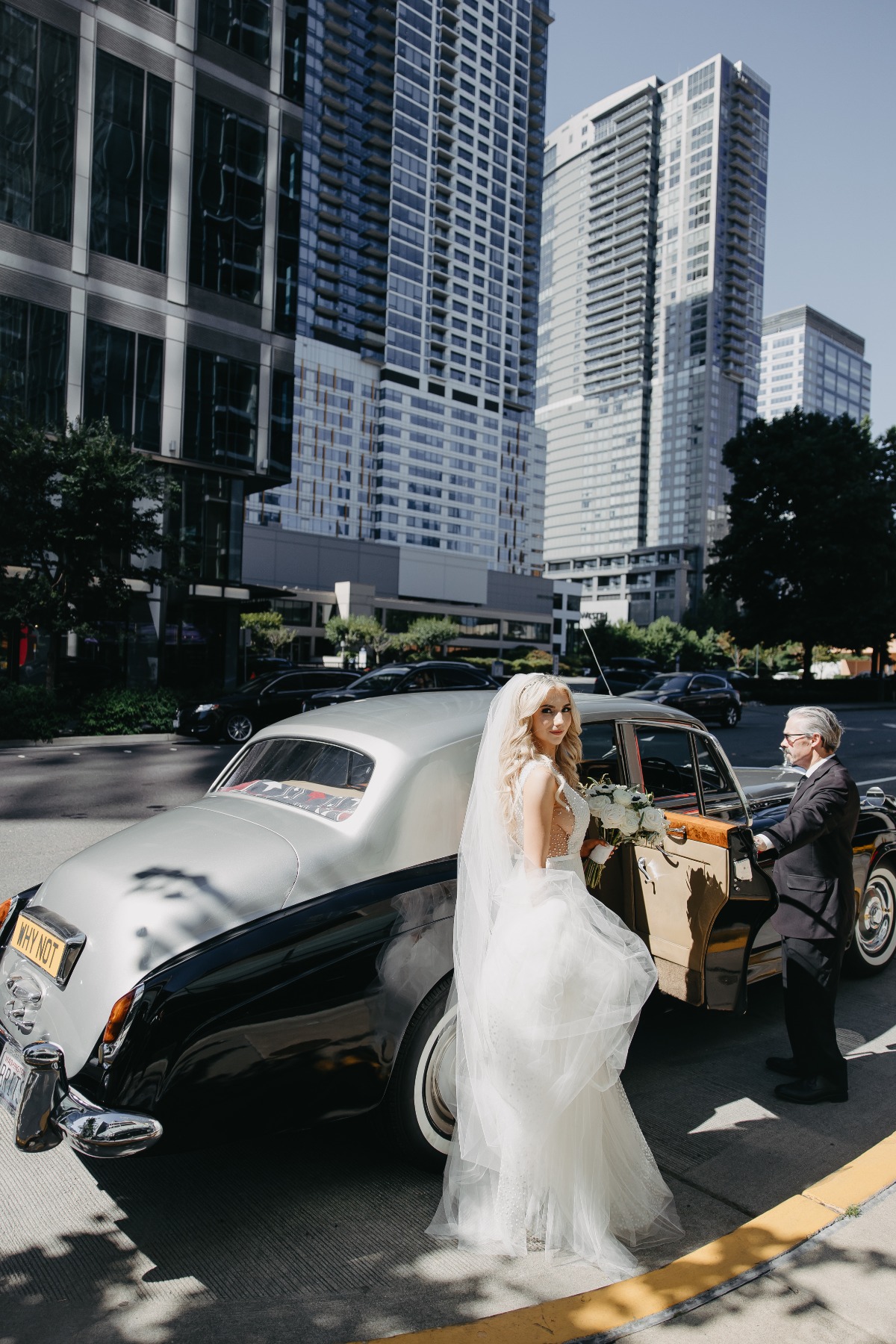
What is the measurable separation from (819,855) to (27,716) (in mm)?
17218

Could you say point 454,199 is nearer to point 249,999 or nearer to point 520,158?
point 520,158

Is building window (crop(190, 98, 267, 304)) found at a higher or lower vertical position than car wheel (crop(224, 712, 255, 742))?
higher

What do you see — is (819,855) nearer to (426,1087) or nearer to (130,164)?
(426,1087)

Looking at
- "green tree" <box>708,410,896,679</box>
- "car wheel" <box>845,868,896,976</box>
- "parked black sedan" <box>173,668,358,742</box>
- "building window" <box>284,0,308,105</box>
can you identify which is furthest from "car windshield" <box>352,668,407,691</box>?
"green tree" <box>708,410,896,679</box>

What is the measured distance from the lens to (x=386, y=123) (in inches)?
5000

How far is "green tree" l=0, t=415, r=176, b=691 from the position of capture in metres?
18.4

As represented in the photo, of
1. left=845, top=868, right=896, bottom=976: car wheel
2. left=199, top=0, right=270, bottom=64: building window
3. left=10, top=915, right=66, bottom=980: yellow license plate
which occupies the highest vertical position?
left=199, top=0, right=270, bottom=64: building window

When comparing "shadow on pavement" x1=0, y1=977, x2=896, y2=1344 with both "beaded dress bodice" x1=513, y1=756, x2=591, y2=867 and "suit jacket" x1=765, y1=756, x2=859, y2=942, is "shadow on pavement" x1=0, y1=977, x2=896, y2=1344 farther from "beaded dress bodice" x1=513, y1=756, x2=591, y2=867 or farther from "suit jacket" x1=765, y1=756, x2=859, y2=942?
"beaded dress bodice" x1=513, y1=756, x2=591, y2=867

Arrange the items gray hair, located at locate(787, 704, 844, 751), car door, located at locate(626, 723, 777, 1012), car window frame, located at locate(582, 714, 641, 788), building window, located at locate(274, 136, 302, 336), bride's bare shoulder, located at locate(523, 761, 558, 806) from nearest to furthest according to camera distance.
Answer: bride's bare shoulder, located at locate(523, 761, 558, 806)
car door, located at locate(626, 723, 777, 1012)
gray hair, located at locate(787, 704, 844, 751)
car window frame, located at locate(582, 714, 641, 788)
building window, located at locate(274, 136, 302, 336)

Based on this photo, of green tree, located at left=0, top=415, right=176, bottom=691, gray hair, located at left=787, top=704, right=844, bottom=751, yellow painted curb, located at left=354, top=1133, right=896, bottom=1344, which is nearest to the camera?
yellow painted curb, located at left=354, top=1133, right=896, bottom=1344

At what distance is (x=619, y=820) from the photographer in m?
3.50

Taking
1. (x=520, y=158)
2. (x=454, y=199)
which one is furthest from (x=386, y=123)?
(x=520, y=158)

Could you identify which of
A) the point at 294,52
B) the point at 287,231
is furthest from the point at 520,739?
the point at 294,52

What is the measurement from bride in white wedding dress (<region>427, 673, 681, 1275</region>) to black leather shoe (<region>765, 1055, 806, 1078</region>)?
1.36 meters
